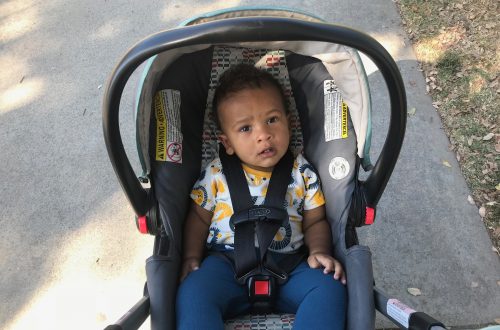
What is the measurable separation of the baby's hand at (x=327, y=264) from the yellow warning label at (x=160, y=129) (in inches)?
24.5

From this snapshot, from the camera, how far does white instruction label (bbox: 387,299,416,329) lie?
1353mm

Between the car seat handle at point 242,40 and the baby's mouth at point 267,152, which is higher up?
the car seat handle at point 242,40

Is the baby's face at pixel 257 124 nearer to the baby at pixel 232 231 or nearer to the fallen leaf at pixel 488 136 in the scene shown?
the baby at pixel 232 231

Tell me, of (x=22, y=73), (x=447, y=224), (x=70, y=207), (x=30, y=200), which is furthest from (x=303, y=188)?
(x=22, y=73)

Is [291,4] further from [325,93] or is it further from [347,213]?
[347,213]

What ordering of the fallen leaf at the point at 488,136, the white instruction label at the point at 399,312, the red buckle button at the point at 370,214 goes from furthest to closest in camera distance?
the fallen leaf at the point at 488,136, the red buckle button at the point at 370,214, the white instruction label at the point at 399,312

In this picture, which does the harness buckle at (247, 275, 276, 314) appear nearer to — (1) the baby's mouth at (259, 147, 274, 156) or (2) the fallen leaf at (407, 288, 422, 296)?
(1) the baby's mouth at (259, 147, 274, 156)

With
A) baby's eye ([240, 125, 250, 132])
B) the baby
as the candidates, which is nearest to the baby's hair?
the baby

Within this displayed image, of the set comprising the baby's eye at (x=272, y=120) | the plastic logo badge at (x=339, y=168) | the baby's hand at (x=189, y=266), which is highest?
the baby's eye at (x=272, y=120)

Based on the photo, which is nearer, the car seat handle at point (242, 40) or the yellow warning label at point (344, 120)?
the car seat handle at point (242, 40)

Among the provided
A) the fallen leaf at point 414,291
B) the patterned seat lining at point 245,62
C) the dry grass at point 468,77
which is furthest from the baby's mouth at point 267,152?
the dry grass at point 468,77

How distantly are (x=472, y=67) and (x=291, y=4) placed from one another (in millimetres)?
1198

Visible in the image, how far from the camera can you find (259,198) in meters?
1.80

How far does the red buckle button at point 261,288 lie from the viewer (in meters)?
1.62
